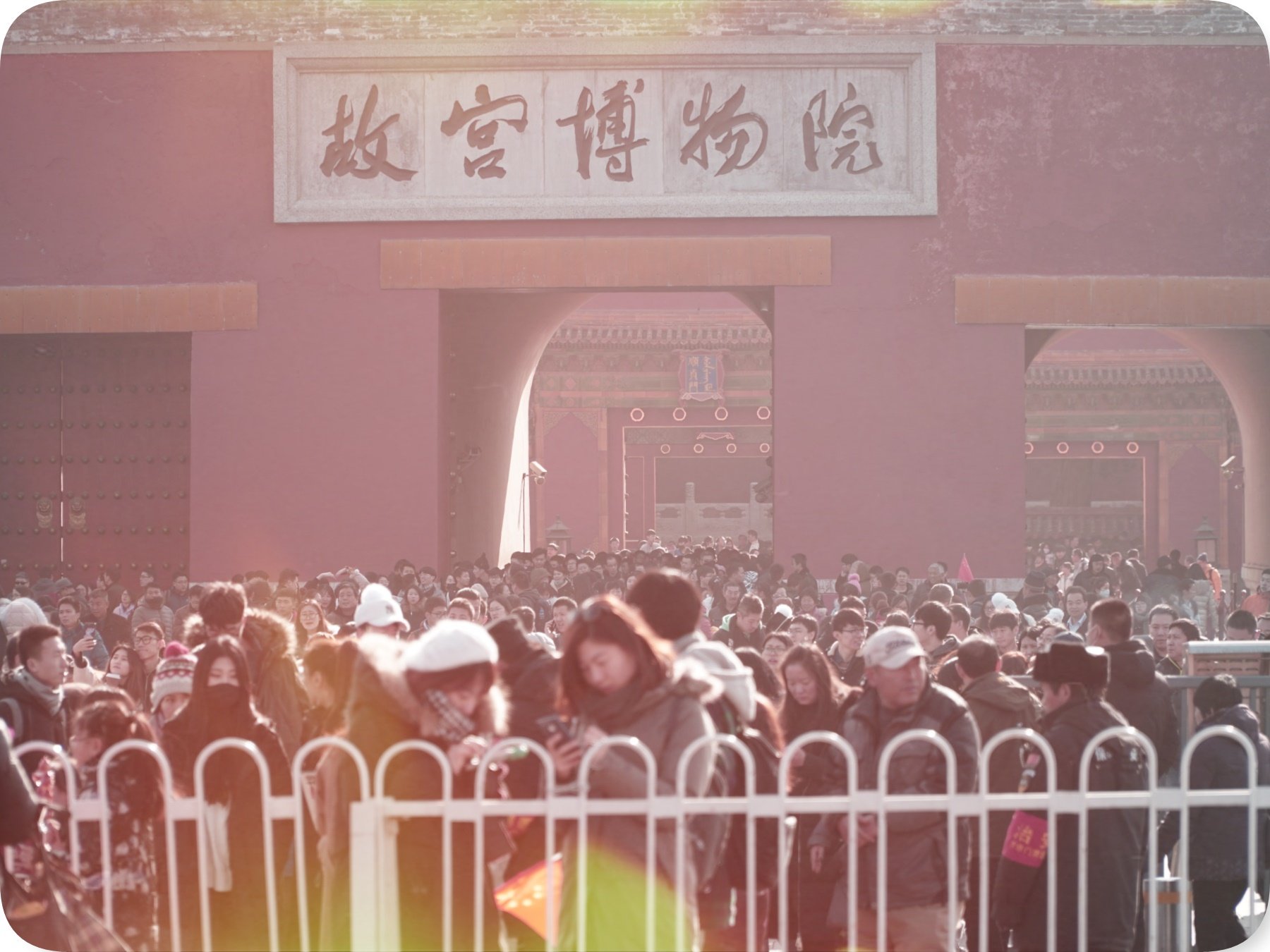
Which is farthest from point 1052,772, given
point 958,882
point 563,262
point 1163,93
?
point 1163,93

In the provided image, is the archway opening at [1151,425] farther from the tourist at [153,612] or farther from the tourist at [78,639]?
the tourist at [78,639]

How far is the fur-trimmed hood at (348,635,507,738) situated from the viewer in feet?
12.7

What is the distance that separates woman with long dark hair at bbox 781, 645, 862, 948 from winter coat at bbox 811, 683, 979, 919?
8.0 inches

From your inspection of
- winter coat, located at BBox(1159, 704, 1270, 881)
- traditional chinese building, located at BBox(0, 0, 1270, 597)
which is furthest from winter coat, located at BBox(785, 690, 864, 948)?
traditional chinese building, located at BBox(0, 0, 1270, 597)

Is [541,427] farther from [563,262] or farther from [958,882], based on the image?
[958,882]

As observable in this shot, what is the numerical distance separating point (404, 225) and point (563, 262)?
1.39m

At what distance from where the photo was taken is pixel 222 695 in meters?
4.90

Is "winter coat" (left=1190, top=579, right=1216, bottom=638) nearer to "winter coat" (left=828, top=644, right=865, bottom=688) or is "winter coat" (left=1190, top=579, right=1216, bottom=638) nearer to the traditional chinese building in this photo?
the traditional chinese building

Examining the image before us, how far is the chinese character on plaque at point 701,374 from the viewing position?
2636 centimetres

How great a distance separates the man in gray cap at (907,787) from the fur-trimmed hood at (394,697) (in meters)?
1.11

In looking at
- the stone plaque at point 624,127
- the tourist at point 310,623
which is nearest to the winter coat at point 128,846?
the tourist at point 310,623

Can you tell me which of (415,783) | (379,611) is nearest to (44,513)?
(379,611)

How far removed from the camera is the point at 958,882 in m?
4.52

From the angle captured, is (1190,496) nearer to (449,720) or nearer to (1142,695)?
(1142,695)
